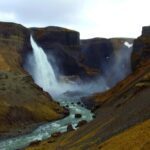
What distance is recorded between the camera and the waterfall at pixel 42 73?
495ft

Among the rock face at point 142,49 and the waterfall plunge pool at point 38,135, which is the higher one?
the rock face at point 142,49

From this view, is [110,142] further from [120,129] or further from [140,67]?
[140,67]

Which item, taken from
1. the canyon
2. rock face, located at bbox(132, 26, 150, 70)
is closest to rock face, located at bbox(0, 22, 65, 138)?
the canyon

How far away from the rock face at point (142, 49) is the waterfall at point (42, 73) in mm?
48169

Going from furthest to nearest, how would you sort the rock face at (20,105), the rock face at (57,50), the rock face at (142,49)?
the rock face at (57,50) → the rock face at (142,49) → the rock face at (20,105)

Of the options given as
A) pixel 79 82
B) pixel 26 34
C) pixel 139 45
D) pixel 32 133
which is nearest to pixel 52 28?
pixel 79 82

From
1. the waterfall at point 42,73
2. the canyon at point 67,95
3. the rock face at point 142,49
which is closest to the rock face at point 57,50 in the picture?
the canyon at point 67,95

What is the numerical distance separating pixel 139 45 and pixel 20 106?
130 feet

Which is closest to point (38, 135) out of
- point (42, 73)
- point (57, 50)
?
point (42, 73)

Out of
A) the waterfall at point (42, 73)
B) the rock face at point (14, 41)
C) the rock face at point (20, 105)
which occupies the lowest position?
the waterfall at point (42, 73)

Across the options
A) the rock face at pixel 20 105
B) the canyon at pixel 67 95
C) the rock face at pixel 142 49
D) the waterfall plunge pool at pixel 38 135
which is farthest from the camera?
the rock face at pixel 142 49

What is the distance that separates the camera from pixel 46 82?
6097 inches

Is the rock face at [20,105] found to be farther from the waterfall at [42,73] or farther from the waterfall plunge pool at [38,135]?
the waterfall at [42,73]

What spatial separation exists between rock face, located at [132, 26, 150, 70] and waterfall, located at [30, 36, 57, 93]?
48.2 m
